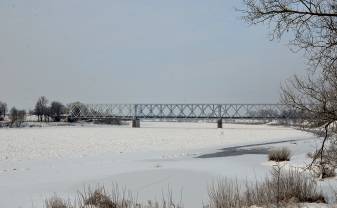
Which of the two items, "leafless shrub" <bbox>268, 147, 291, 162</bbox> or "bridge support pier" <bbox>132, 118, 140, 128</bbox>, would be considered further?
"bridge support pier" <bbox>132, 118, 140, 128</bbox>

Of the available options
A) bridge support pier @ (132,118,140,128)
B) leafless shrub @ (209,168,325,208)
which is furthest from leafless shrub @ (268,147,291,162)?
bridge support pier @ (132,118,140,128)

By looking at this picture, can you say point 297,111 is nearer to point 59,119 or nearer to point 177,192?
point 177,192

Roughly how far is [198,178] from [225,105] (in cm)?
16864

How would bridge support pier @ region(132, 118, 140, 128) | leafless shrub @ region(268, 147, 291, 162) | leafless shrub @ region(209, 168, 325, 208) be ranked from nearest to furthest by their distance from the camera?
leafless shrub @ region(209, 168, 325, 208) < leafless shrub @ region(268, 147, 291, 162) < bridge support pier @ region(132, 118, 140, 128)

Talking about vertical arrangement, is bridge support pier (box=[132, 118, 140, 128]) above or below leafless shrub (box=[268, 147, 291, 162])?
above

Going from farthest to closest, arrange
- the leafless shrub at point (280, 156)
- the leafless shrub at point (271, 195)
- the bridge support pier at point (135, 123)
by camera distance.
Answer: the bridge support pier at point (135, 123), the leafless shrub at point (280, 156), the leafless shrub at point (271, 195)

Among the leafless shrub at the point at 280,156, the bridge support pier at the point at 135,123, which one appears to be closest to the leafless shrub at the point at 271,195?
the leafless shrub at the point at 280,156

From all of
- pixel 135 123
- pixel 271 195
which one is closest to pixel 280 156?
pixel 271 195

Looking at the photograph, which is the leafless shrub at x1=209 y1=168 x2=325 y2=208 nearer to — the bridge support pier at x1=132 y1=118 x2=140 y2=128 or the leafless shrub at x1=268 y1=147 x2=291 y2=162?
the leafless shrub at x1=268 y1=147 x2=291 y2=162

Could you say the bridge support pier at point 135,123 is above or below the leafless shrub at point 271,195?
above

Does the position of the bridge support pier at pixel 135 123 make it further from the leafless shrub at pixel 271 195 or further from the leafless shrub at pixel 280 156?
the leafless shrub at pixel 271 195

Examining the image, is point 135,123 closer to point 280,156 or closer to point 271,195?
point 280,156

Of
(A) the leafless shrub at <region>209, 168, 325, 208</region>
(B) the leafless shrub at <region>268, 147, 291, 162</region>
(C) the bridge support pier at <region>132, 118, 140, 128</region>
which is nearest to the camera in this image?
Result: (A) the leafless shrub at <region>209, 168, 325, 208</region>

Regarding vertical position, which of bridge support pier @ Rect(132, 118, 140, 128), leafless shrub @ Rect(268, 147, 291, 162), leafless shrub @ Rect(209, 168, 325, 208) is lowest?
leafless shrub @ Rect(268, 147, 291, 162)
